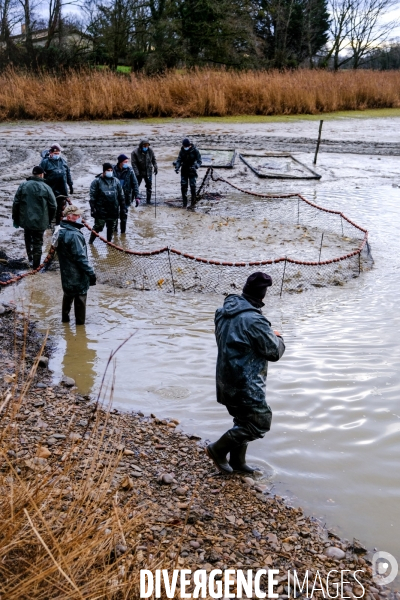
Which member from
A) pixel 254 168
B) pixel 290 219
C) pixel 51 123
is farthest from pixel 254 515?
pixel 51 123

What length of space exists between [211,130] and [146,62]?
41.8 ft

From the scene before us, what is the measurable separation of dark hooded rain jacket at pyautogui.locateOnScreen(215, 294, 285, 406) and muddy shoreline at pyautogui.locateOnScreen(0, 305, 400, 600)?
26.7 inches

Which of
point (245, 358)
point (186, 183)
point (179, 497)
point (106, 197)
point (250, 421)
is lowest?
point (179, 497)

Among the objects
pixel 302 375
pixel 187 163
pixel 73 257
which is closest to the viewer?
pixel 302 375

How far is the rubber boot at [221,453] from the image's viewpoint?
177 inches

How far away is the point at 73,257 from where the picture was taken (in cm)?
698

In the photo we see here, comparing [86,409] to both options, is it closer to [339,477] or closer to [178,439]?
[178,439]

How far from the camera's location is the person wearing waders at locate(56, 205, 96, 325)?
6.92m

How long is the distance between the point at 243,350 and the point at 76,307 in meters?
3.47

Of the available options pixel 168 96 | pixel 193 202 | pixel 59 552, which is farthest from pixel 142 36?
pixel 59 552

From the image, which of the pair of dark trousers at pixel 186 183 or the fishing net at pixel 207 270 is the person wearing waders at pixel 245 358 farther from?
the pair of dark trousers at pixel 186 183

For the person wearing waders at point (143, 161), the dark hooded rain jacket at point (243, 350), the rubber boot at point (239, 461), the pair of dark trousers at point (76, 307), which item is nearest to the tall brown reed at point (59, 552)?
the dark hooded rain jacket at point (243, 350)

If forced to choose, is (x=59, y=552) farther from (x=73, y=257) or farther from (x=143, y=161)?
(x=143, y=161)

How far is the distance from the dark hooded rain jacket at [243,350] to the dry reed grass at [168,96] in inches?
875
